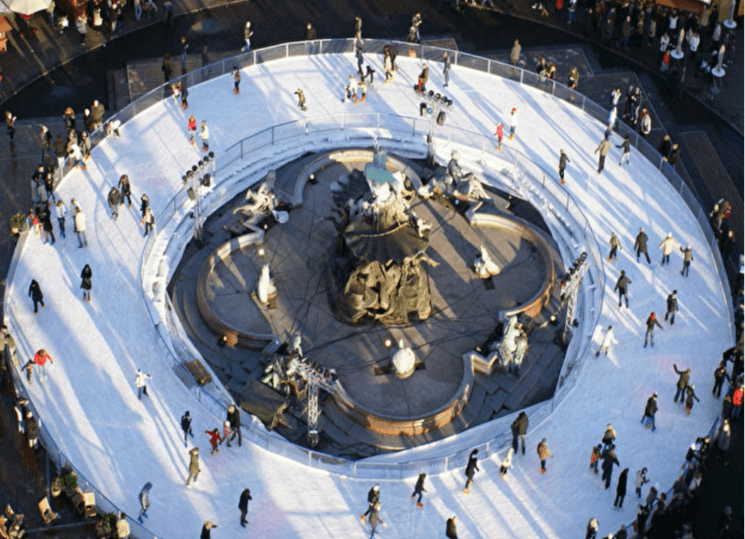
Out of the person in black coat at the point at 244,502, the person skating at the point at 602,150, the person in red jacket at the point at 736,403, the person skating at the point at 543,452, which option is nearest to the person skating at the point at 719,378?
the person in red jacket at the point at 736,403

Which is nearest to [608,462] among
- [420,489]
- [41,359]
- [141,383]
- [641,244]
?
[420,489]

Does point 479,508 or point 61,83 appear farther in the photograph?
point 61,83

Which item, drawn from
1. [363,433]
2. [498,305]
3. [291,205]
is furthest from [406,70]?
[363,433]

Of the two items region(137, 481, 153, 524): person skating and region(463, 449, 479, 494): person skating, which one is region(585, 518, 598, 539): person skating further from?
region(137, 481, 153, 524): person skating

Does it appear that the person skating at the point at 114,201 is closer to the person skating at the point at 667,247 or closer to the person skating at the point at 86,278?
the person skating at the point at 86,278

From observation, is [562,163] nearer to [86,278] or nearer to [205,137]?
[205,137]

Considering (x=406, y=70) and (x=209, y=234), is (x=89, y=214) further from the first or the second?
(x=406, y=70)

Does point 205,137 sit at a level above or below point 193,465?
above
